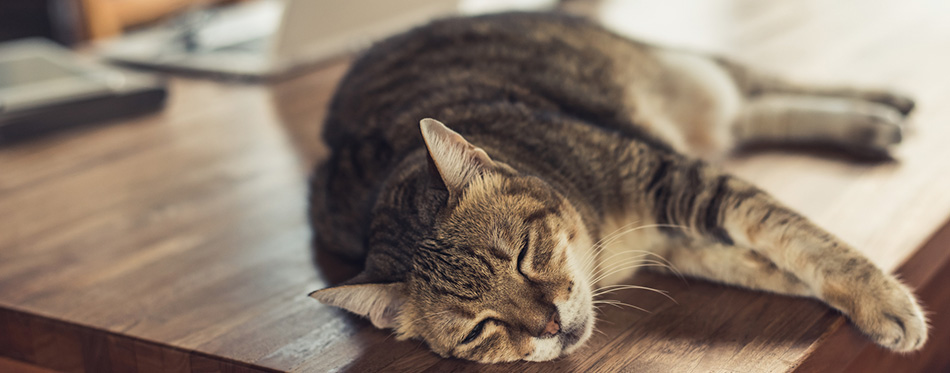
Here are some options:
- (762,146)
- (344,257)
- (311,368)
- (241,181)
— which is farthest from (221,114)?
(762,146)

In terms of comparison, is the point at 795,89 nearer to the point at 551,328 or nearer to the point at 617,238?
the point at 617,238

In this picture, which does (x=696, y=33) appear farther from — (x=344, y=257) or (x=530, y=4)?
(x=344, y=257)

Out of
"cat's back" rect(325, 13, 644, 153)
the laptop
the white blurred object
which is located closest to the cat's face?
"cat's back" rect(325, 13, 644, 153)

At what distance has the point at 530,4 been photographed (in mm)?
2613

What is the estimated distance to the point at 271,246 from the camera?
1.26 m

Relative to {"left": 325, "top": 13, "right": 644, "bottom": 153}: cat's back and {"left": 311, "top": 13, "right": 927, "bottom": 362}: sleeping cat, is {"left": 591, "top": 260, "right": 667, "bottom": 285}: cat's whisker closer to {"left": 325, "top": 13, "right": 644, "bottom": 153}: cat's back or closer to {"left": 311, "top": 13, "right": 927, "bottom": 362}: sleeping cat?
{"left": 311, "top": 13, "right": 927, "bottom": 362}: sleeping cat

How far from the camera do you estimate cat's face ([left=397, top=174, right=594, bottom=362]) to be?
0.92 meters

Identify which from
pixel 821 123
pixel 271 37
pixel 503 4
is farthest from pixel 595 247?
pixel 503 4

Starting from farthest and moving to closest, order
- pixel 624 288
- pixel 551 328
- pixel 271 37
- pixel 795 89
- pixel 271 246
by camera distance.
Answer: pixel 271 37 < pixel 795 89 < pixel 271 246 < pixel 624 288 < pixel 551 328

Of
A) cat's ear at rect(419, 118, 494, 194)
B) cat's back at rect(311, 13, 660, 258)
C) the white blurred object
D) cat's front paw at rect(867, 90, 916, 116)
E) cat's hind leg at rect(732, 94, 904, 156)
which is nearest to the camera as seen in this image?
cat's ear at rect(419, 118, 494, 194)

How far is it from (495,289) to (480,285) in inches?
0.7

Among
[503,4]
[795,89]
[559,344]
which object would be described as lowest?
[559,344]

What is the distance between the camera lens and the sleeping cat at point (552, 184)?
0.94 metres

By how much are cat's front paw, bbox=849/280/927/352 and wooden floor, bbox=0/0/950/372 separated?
24 mm
